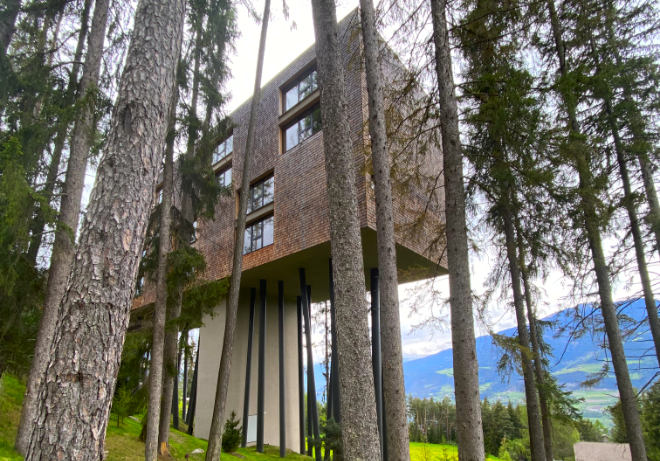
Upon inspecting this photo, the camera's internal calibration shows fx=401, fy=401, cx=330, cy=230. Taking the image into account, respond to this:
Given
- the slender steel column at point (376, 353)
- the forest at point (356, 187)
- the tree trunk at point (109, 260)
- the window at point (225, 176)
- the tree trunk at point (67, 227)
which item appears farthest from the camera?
the window at point (225, 176)

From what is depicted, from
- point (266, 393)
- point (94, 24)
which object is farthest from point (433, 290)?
point (266, 393)

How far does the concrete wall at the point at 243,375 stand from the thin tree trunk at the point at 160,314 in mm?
6513

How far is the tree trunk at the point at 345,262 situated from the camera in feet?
12.5

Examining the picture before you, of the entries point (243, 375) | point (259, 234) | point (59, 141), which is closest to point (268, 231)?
point (259, 234)

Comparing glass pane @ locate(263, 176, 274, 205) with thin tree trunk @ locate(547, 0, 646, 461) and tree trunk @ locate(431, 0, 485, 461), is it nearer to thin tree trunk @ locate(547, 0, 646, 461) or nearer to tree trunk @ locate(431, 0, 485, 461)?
tree trunk @ locate(431, 0, 485, 461)

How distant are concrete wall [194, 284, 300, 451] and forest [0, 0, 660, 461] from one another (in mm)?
4727

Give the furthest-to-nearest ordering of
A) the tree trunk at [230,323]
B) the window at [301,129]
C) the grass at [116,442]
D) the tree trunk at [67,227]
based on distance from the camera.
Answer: the window at [301,129]
the tree trunk at [230,323]
the grass at [116,442]
the tree trunk at [67,227]

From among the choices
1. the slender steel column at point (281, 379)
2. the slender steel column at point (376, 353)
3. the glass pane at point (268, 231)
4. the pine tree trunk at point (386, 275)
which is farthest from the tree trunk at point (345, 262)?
the slender steel column at point (281, 379)

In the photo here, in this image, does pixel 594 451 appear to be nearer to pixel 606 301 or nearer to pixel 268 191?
pixel 606 301

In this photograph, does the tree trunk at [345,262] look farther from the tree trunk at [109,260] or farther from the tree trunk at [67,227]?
the tree trunk at [67,227]

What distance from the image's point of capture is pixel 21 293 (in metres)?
6.69

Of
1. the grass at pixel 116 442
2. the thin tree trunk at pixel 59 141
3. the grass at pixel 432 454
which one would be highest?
the thin tree trunk at pixel 59 141

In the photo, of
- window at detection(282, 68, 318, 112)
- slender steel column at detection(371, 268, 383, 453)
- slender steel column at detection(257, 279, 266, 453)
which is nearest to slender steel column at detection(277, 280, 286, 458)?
slender steel column at detection(257, 279, 266, 453)

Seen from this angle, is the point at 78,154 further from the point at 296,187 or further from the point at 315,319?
the point at 315,319
